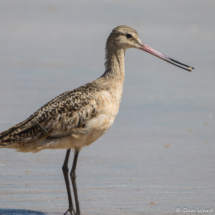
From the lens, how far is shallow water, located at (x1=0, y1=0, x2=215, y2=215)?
6566 millimetres

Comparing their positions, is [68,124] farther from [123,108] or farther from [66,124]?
[123,108]

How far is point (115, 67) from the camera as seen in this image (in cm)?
681

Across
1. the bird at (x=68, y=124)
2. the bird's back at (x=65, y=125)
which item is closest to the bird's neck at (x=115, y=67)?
the bird at (x=68, y=124)

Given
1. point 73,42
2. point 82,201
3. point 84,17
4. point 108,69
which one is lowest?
point 82,201

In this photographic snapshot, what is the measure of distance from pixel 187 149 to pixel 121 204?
2625 mm

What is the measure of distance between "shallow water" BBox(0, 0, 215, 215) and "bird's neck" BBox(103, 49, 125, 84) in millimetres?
1331

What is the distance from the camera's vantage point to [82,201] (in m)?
6.50

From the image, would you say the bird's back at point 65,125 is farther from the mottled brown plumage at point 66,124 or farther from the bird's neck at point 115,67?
the bird's neck at point 115,67

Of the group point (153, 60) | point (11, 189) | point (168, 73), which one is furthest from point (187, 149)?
point (153, 60)

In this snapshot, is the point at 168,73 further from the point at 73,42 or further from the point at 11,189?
the point at 11,189

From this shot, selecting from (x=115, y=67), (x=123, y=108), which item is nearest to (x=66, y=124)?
(x=115, y=67)

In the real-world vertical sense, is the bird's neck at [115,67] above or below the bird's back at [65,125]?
above

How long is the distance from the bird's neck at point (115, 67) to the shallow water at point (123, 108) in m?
1.33

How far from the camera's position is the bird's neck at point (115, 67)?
22.1 feet
